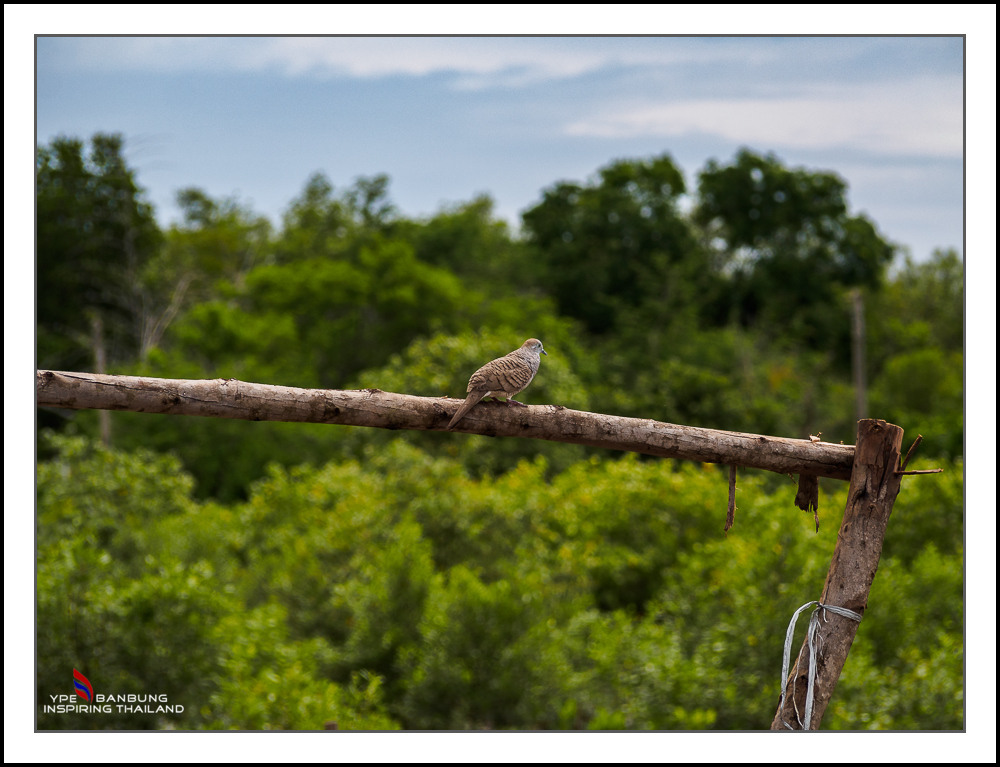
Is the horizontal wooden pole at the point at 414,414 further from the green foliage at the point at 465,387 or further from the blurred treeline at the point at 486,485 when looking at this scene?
the green foliage at the point at 465,387

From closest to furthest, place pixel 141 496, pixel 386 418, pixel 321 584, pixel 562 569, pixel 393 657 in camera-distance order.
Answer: pixel 386 418 < pixel 393 657 < pixel 321 584 < pixel 562 569 < pixel 141 496

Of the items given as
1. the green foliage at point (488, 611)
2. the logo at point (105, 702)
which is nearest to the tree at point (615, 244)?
the green foliage at point (488, 611)

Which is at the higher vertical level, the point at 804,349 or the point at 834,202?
the point at 834,202

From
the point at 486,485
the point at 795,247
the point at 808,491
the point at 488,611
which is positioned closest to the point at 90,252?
the point at 486,485

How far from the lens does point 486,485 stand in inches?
502

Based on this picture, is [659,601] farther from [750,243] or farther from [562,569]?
[750,243]

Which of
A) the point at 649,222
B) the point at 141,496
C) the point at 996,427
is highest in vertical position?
the point at 649,222

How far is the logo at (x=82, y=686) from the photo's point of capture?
7453 millimetres

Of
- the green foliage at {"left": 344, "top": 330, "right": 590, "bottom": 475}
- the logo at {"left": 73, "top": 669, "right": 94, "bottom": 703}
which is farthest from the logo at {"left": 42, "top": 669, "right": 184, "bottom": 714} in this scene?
the green foliage at {"left": 344, "top": 330, "right": 590, "bottom": 475}

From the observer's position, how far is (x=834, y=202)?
99.7ft

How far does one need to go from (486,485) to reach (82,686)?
6400mm

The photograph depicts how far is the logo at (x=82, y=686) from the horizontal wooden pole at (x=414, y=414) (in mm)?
5800

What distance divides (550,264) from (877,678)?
2455cm

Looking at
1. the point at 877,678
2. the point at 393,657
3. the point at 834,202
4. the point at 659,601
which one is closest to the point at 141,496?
the point at 393,657
